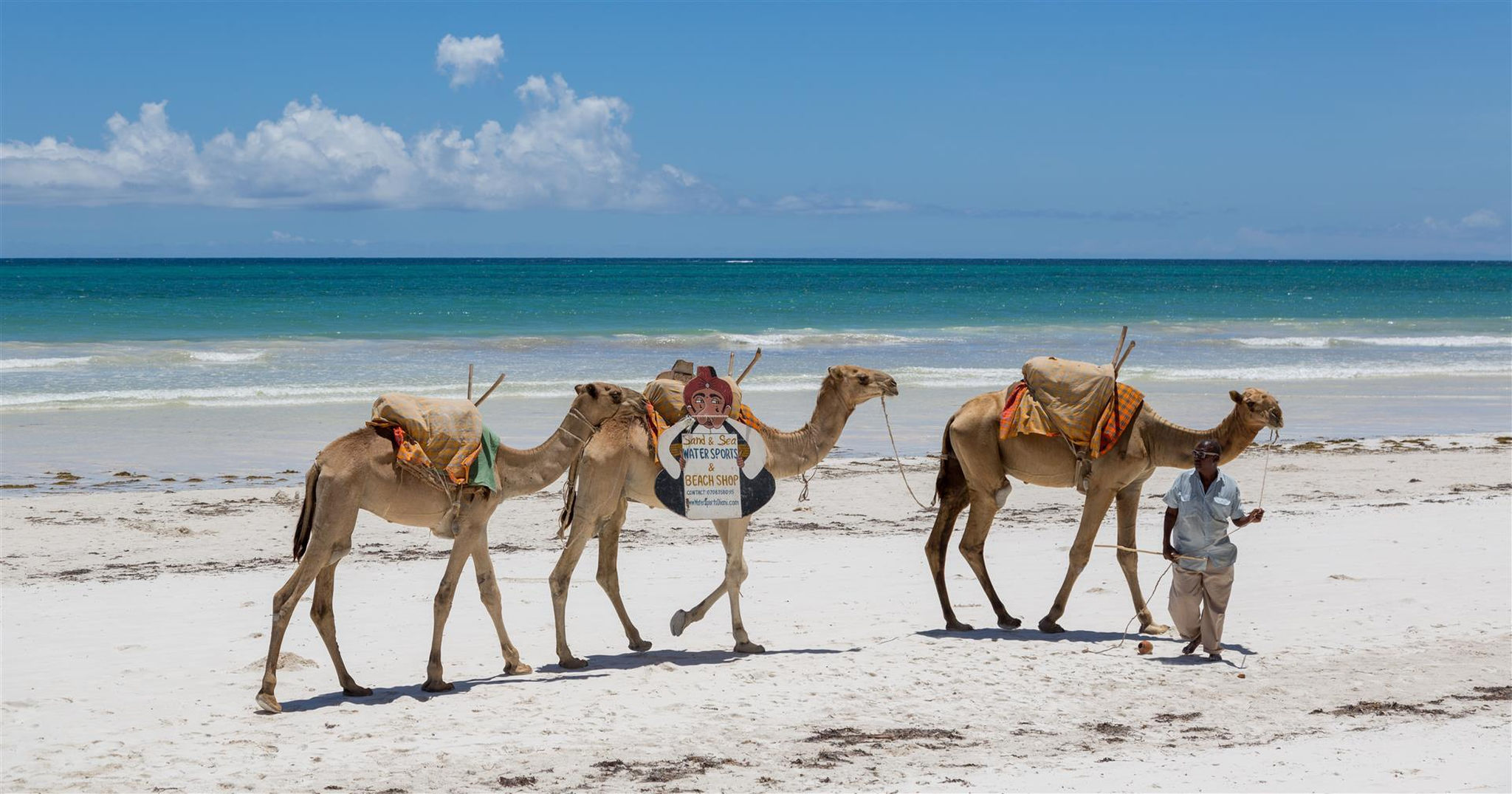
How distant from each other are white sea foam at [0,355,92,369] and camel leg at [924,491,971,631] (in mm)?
26896

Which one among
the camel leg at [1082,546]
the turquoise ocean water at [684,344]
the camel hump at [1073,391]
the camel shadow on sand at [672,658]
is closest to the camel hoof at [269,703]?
the camel shadow on sand at [672,658]

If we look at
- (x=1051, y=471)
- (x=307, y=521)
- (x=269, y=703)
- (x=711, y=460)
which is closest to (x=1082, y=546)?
(x=1051, y=471)

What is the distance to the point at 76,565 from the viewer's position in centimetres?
A: 1166

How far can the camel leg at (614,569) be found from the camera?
888cm

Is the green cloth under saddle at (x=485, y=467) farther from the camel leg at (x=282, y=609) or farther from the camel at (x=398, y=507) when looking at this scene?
the camel leg at (x=282, y=609)

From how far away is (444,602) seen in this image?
26.3 feet

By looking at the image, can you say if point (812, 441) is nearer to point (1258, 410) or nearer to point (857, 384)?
point (857, 384)

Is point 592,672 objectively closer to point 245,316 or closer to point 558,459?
point 558,459

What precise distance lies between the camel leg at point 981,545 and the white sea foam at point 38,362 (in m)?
27.1

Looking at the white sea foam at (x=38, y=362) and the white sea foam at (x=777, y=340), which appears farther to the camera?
the white sea foam at (x=777, y=340)

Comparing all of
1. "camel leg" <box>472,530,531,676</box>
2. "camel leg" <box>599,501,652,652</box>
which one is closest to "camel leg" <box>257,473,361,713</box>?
"camel leg" <box>472,530,531,676</box>

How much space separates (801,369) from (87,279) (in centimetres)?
6979

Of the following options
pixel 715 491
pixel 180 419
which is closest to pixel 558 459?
pixel 715 491

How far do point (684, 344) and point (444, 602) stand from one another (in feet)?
110
